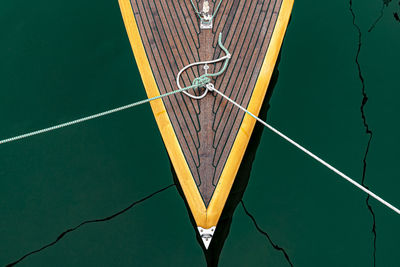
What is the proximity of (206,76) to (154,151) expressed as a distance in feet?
4.32

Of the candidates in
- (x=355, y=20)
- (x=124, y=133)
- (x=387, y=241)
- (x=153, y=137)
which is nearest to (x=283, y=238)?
(x=387, y=241)

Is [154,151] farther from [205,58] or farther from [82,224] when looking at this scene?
[205,58]

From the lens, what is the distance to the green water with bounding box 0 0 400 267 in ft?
14.5

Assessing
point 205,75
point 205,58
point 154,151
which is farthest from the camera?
point 154,151

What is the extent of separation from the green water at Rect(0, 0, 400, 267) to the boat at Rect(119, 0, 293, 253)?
677mm

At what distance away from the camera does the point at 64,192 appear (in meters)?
4.75

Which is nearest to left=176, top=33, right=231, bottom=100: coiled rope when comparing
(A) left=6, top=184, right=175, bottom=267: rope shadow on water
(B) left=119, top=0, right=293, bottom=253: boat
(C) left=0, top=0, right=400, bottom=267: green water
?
(B) left=119, top=0, right=293, bottom=253: boat

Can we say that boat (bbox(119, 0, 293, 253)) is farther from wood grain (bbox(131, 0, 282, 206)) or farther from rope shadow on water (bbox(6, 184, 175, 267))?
rope shadow on water (bbox(6, 184, 175, 267))

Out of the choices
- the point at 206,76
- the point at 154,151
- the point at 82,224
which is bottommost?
the point at 82,224

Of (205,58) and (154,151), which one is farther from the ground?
(205,58)

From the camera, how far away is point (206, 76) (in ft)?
14.8

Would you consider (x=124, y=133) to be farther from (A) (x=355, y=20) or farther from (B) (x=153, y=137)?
(A) (x=355, y=20)

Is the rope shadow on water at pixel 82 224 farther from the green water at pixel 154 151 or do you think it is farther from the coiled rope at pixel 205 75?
the coiled rope at pixel 205 75

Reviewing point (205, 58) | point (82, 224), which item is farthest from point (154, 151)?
point (205, 58)
